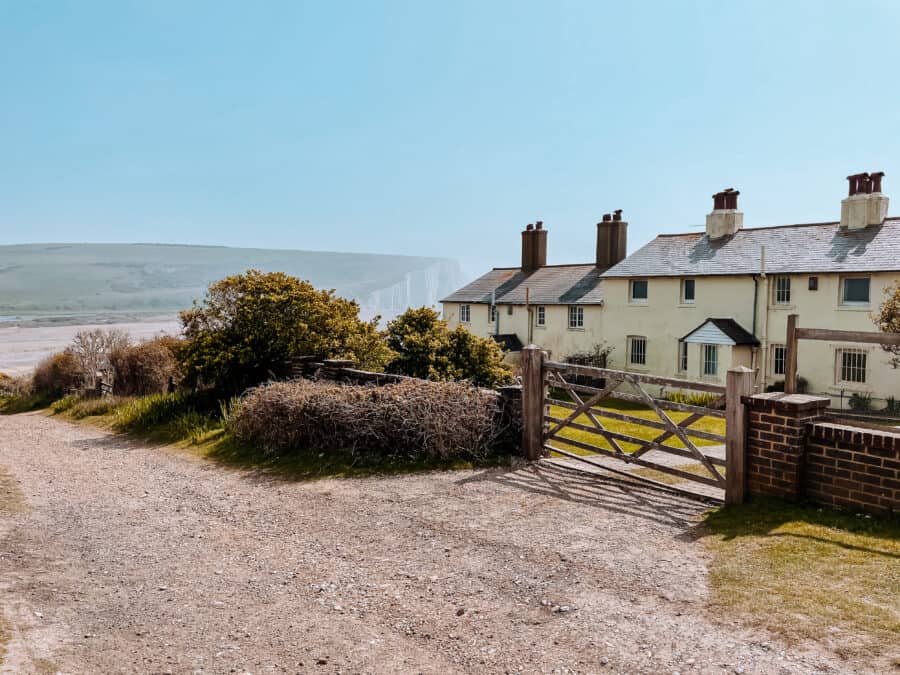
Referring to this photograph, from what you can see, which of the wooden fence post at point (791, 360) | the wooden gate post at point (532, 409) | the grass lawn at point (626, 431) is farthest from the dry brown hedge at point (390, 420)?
the wooden fence post at point (791, 360)

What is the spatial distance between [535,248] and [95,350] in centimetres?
2461

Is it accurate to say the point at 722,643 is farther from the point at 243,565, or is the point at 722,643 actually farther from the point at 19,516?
the point at 19,516

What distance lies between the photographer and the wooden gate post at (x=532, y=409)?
10.7m

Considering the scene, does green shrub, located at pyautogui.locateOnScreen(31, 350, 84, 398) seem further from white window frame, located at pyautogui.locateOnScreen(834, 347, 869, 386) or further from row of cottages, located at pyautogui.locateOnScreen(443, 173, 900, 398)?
white window frame, located at pyautogui.locateOnScreen(834, 347, 869, 386)

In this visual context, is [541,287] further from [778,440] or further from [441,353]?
[778,440]

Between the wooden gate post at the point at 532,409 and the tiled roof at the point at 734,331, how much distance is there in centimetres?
1797

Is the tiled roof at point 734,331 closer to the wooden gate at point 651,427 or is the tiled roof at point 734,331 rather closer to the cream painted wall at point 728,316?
the cream painted wall at point 728,316

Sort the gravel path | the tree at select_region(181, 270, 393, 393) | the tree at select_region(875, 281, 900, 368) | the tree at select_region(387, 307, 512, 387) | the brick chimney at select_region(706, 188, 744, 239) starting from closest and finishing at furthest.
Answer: the gravel path → the tree at select_region(387, 307, 512, 387) → the tree at select_region(181, 270, 393, 393) → the tree at select_region(875, 281, 900, 368) → the brick chimney at select_region(706, 188, 744, 239)

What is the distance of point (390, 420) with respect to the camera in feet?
36.0

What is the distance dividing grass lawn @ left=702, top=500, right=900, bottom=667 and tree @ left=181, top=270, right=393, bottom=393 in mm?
10474

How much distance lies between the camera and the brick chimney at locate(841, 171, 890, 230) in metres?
25.7

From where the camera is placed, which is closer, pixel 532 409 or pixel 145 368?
pixel 532 409

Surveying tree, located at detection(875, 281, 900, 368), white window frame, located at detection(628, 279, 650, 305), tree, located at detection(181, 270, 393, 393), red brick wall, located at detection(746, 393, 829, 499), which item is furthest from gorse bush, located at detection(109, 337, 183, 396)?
tree, located at detection(875, 281, 900, 368)

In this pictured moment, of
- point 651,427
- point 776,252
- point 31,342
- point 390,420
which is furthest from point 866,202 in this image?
point 31,342
